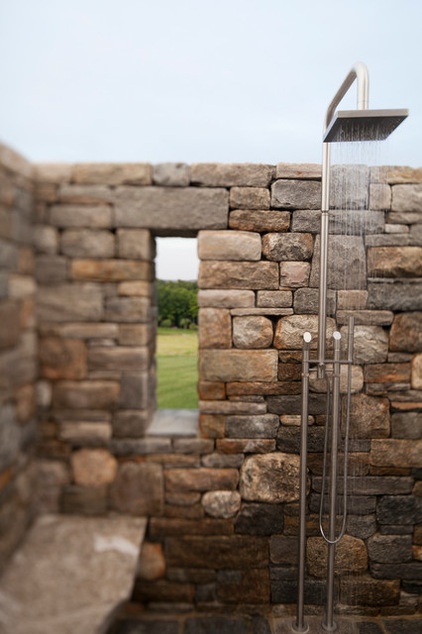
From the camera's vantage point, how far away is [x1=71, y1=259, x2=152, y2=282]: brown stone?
2.26m

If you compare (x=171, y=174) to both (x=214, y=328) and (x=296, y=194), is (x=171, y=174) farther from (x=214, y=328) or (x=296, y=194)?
(x=214, y=328)

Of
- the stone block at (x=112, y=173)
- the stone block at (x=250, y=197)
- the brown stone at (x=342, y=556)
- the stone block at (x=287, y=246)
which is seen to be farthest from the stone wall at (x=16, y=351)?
the brown stone at (x=342, y=556)

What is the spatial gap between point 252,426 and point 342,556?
30.6 inches

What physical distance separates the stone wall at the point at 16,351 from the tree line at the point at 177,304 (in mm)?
662

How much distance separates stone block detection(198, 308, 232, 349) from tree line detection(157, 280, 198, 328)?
0.41ft

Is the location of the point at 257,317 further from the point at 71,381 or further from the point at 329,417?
the point at 71,381

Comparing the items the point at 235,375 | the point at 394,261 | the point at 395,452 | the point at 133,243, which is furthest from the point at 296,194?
the point at 395,452

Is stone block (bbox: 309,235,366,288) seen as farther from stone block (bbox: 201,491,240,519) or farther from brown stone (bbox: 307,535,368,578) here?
brown stone (bbox: 307,535,368,578)

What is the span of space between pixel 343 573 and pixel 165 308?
1.59m

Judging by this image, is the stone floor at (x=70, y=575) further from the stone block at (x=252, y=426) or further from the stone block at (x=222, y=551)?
the stone block at (x=252, y=426)

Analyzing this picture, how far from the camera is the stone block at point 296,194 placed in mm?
2238

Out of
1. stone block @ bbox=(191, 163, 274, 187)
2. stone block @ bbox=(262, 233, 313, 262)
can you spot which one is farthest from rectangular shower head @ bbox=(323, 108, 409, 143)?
stone block @ bbox=(262, 233, 313, 262)

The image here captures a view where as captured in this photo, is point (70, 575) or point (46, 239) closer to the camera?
point (70, 575)

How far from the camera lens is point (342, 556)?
7.65 ft
